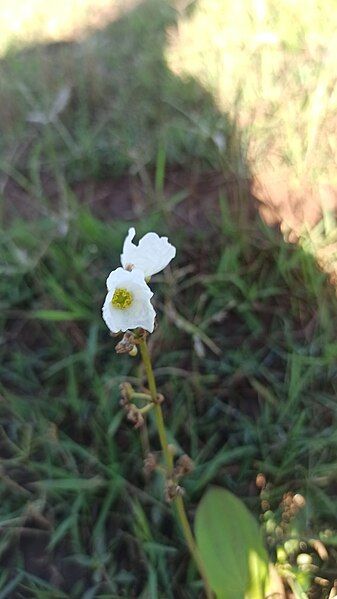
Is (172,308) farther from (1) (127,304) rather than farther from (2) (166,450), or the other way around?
(1) (127,304)

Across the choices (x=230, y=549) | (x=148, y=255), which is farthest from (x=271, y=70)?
(x=230, y=549)

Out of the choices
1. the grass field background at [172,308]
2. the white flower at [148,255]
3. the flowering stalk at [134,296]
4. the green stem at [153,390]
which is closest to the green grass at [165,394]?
the grass field background at [172,308]

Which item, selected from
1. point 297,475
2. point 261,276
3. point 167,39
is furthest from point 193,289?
point 167,39

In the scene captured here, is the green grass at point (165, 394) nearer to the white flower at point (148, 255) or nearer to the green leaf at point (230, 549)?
the green leaf at point (230, 549)

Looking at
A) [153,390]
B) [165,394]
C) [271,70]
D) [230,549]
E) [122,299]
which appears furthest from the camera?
[271,70]

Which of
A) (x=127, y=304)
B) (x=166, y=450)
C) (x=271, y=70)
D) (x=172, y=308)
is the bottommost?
(x=166, y=450)

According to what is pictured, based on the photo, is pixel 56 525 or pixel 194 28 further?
pixel 194 28

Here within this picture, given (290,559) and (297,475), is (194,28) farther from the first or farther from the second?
(290,559)
